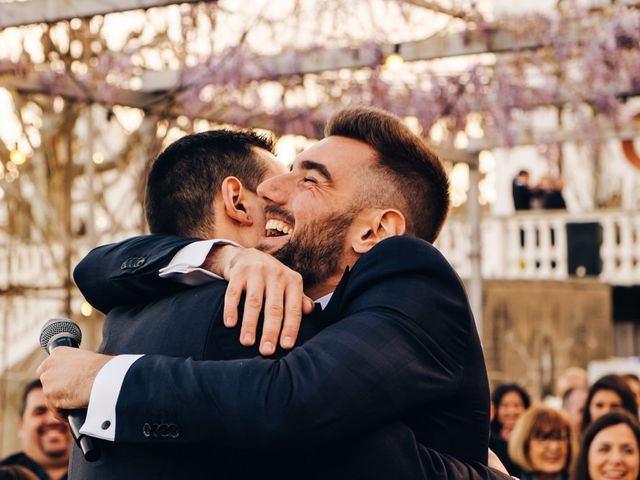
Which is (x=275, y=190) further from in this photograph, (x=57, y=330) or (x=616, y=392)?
(x=616, y=392)

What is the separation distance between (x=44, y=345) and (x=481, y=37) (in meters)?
7.33

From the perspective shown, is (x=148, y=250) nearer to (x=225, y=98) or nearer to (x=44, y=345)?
(x=44, y=345)

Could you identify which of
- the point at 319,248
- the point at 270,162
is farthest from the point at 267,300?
the point at 270,162

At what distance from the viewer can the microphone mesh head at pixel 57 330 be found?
301cm

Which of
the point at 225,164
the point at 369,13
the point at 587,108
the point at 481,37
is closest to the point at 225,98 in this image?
the point at 369,13

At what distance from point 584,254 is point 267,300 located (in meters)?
17.7

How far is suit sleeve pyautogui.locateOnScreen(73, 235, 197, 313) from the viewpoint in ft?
9.55

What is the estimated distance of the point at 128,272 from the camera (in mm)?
2965

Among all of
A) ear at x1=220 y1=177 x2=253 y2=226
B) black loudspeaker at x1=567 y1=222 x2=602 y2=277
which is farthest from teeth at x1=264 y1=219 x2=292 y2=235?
black loudspeaker at x1=567 y1=222 x2=602 y2=277

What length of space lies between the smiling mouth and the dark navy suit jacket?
43cm

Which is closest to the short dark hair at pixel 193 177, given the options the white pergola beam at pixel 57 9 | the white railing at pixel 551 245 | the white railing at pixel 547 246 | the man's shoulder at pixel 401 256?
the man's shoulder at pixel 401 256

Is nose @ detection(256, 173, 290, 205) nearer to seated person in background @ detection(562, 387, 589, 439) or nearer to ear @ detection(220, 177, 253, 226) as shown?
ear @ detection(220, 177, 253, 226)

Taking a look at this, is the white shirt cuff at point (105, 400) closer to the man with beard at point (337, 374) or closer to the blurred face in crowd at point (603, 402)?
the man with beard at point (337, 374)

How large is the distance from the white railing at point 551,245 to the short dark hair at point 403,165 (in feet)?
54.6
